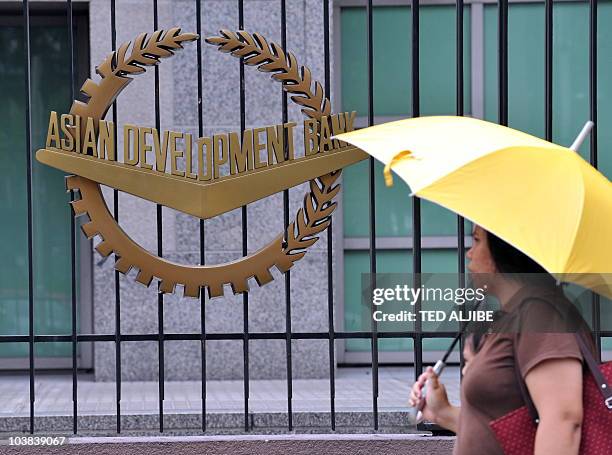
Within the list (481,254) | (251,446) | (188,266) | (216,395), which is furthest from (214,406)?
(481,254)

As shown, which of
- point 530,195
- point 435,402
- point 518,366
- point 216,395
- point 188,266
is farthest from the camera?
point 216,395

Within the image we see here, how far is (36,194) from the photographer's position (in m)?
9.30

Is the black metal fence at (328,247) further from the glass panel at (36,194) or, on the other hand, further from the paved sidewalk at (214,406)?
the glass panel at (36,194)

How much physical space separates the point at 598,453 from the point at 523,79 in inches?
246

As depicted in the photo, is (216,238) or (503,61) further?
(216,238)

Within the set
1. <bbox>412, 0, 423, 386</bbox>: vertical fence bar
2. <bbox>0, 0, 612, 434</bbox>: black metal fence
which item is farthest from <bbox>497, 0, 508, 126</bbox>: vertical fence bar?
<bbox>412, 0, 423, 386</bbox>: vertical fence bar

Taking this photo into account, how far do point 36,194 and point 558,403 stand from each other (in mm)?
6857

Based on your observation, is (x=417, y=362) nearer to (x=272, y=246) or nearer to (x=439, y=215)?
(x=272, y=246)

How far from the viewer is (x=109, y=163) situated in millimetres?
5598

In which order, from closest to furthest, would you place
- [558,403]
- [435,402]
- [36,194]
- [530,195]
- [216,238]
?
[558,403], [530,195], [435,402], [216,238], [36,194]

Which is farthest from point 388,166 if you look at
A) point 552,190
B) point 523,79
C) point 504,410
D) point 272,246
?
point 523,79

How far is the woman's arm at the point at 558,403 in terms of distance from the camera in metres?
2.96

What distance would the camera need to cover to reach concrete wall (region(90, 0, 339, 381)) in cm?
856

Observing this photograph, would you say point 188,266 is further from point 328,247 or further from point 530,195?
point 530,195
